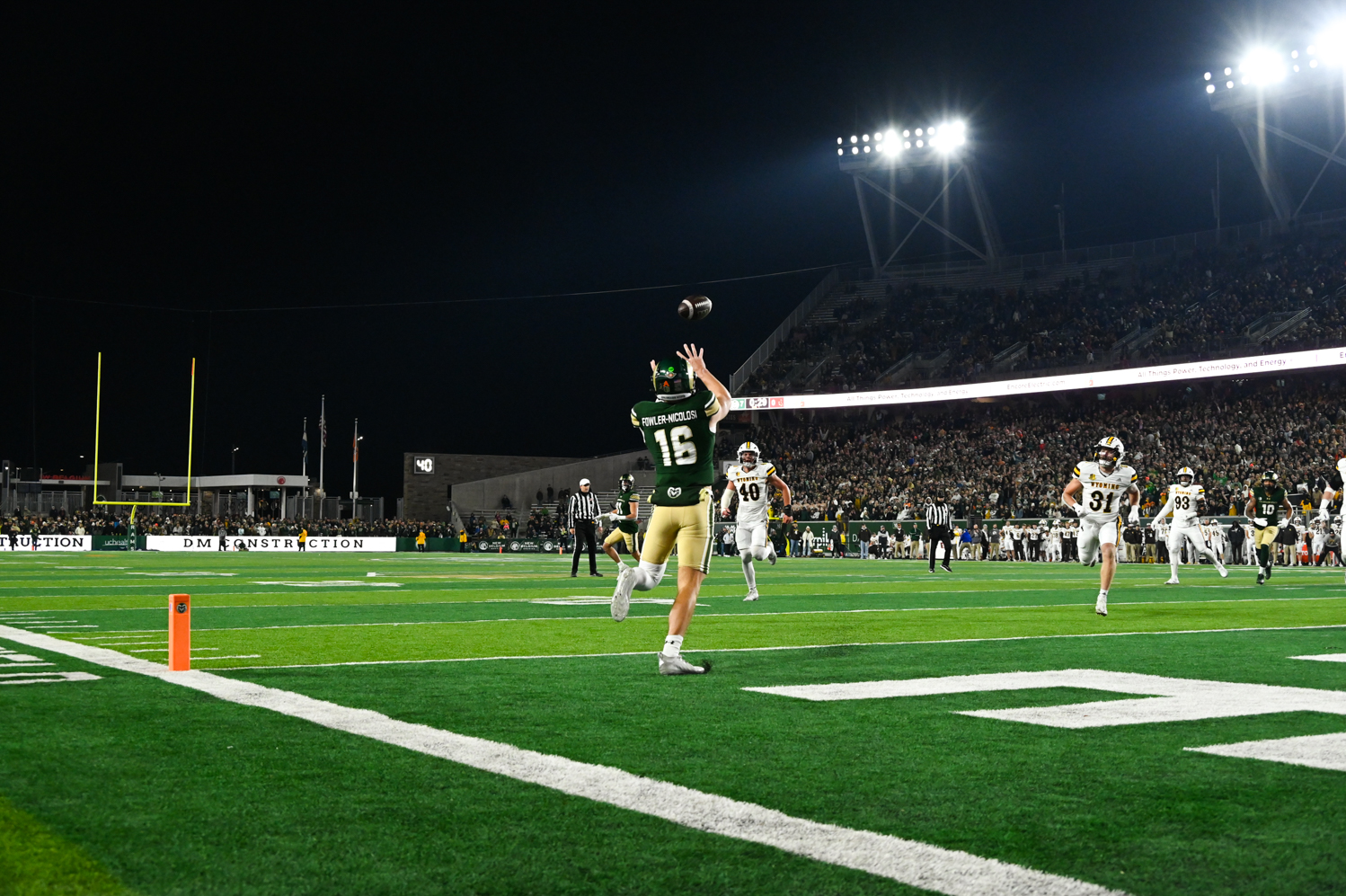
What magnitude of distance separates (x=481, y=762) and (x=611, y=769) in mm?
498

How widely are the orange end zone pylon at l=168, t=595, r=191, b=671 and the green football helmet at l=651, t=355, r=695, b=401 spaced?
3.16 meters

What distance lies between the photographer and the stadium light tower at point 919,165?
57.0 m

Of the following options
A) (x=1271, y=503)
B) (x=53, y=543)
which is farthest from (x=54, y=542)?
(x=1271, y=503)

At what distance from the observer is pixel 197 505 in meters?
91.9

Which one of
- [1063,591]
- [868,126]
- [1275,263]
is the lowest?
[1063,591]

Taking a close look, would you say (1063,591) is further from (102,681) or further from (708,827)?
(708,827)

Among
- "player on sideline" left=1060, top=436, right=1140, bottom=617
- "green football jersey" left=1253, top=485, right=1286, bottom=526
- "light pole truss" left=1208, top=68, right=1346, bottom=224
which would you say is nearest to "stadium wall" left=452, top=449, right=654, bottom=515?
"light pole truss" left=1208, top=68, right=1346, bottom=224

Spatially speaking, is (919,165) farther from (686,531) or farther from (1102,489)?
(686,531)

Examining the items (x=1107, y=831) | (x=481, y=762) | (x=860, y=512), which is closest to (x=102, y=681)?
(x=481, y=762)

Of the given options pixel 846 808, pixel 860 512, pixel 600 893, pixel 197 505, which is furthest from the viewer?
pixel 197 505

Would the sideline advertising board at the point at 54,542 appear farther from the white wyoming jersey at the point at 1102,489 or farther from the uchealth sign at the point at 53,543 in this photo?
the white wyoming jersey at the point at 1102,489

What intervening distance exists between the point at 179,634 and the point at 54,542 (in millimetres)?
53078

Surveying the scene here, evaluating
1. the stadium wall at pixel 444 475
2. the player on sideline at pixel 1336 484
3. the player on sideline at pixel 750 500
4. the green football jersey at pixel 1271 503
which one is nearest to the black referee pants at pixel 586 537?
the player on sideline at pixel 750 500

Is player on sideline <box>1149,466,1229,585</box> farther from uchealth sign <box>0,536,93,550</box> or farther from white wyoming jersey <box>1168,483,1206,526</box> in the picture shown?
uchealth sign <box>0,536,93,550</box>
